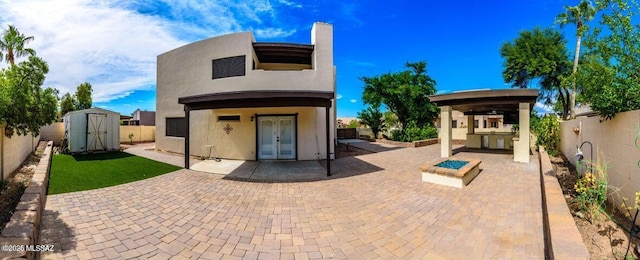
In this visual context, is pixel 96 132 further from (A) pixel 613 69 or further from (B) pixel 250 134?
(A) pixel 613 69

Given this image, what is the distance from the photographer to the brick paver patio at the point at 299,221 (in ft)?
10.9

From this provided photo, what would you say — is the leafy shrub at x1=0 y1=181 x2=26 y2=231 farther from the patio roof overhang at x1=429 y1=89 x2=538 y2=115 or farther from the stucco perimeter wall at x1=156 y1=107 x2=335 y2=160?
the patio roof overhang at x1=429 y1=89 x2=538 y2=115

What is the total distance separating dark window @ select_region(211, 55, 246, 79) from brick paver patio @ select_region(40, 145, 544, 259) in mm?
5785

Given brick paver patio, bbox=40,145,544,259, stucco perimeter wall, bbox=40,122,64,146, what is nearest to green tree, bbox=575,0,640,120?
brick paver patio, bbox=40,145,544,259

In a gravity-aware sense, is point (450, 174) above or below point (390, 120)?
below

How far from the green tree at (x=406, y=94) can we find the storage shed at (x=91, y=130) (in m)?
17.1

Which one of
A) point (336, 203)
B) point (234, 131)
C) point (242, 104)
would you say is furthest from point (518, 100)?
point (234, 131)

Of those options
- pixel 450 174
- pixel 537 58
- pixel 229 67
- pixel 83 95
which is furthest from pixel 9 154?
pixel 537 58

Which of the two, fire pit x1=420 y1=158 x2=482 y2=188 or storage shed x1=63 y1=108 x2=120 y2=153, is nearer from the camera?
fire pit x1=420 y1=158 x2=482 y2=188

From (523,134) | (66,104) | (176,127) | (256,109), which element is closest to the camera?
(523,134)

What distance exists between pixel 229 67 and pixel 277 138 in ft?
12.8

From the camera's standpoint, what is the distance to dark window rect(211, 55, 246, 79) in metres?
10.8

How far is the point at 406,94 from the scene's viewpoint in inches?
786

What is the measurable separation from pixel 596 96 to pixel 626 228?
2.05 metres
